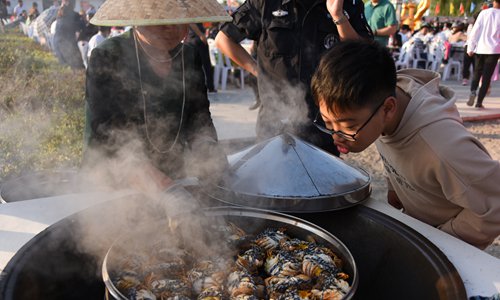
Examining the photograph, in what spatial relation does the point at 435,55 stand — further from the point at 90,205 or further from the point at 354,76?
the point at 90,205

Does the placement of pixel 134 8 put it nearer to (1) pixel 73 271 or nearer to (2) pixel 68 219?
(2) pixel 68 219

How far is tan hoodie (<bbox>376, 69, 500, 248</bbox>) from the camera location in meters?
1.41

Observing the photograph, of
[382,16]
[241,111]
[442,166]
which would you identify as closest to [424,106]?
[442,166]

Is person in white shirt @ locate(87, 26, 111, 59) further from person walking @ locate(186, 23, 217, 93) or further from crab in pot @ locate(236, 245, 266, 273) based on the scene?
crab in pot @ locate(236, 245, 266, 273)

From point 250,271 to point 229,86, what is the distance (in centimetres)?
925

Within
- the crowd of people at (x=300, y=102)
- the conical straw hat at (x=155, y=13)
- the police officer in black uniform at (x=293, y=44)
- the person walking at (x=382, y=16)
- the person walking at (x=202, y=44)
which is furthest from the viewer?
the person walking at (x=202, y=44)

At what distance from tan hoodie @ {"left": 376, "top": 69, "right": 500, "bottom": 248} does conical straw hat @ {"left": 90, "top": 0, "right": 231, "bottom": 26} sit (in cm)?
90

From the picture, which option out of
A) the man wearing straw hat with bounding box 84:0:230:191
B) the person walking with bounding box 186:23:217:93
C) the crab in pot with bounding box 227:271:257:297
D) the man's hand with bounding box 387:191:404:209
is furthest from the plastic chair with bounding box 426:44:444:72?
the crab in pot with bounding box 227:271:257:297

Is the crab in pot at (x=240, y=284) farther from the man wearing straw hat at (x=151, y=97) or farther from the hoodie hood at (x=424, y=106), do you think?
the hoodie hood at (x=424, y=106)

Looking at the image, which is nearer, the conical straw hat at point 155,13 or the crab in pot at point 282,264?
the crab in pot at point 282,264

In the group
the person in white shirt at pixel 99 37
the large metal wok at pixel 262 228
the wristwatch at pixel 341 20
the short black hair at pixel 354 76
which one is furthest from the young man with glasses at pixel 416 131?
the person in white shirt at pixel 99 37

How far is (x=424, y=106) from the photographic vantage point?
1572 millimetres

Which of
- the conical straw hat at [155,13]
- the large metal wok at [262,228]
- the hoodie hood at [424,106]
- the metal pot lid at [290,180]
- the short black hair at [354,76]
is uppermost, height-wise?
the conical straw hat at [155,13]

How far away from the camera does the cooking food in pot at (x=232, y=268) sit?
1243 mm
